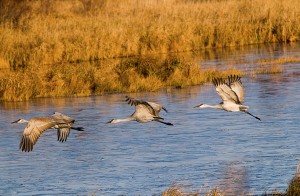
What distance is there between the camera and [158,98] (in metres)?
27.3

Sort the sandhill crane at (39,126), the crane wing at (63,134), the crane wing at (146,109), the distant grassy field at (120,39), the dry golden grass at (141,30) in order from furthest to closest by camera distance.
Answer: the dry golden grass at (141,30), the distant grassy field at (120,39), the crane wing at (63,134), the crane wing at (146,109), the sandhill crane at (39,126)

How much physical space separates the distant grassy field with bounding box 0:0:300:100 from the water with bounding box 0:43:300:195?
4.19ft

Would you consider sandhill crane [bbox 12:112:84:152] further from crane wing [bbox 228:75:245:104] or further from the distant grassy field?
the distant grassy field

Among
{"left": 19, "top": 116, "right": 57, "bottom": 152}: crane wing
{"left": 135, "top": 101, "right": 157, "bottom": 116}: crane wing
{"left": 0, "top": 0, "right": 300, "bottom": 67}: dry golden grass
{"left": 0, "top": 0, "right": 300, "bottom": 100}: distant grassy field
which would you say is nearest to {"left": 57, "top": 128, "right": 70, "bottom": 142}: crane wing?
{"left": 19, "top": 116, "right": 57, "bottom": 152}: crane wing

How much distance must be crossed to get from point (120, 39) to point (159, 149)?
1997 centimetres

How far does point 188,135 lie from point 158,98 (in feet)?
21.5

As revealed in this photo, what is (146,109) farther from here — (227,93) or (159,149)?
(159,149)

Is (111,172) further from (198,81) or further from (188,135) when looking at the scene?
(198,81)

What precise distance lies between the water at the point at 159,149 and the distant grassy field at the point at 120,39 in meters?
1.28

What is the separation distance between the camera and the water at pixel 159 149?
16266mm

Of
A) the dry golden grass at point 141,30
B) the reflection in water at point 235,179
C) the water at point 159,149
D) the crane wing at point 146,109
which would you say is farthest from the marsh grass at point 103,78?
the crane wing at point 146,109

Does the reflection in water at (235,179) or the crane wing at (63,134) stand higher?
the crane wing at (63,134)

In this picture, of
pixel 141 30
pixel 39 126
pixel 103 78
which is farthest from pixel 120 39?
pixel 39 126

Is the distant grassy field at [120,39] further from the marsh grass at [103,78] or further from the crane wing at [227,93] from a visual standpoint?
the crane wing at [227,93]
